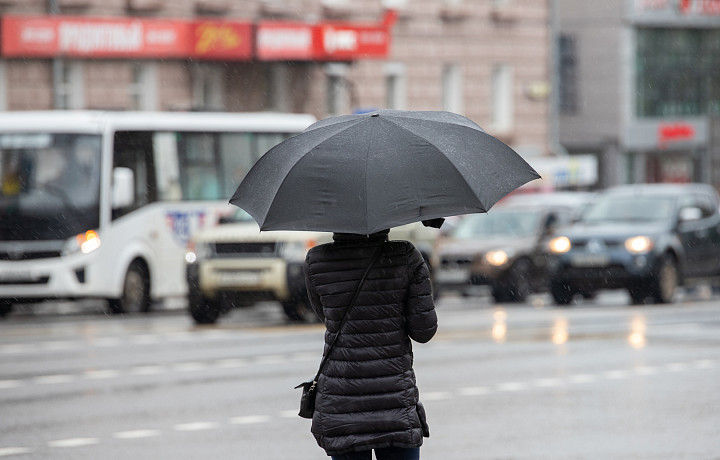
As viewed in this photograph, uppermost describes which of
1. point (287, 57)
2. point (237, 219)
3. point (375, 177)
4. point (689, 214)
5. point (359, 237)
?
point (287, 57)

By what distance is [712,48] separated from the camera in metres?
58.7

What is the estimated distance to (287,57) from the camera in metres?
38.1

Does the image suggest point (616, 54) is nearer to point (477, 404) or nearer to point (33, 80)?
point (33, 80)

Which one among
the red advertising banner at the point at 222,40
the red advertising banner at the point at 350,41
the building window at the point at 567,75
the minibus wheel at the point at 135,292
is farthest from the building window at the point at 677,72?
the minibus wheel at the point at 135,292

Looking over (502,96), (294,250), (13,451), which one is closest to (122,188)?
(294,250)

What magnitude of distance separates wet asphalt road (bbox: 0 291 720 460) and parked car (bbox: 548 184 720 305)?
1.84 metres

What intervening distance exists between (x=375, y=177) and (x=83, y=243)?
57.7 feet

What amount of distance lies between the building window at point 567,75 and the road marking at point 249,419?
46.1 m

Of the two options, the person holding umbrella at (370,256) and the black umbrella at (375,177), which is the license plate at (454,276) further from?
the person holding umbrella at (370,256)

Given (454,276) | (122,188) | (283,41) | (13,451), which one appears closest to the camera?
(13,451)

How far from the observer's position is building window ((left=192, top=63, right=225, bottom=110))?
3797cm

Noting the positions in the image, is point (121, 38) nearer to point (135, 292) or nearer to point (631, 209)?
point (135, 292)

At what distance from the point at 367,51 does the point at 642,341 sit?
23.0m

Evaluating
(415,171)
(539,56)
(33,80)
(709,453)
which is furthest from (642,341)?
(539,56)
